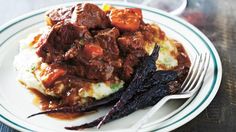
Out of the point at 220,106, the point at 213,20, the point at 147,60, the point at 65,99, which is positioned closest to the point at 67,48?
the point at 65,99

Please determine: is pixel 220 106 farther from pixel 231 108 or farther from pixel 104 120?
pixel 104 120

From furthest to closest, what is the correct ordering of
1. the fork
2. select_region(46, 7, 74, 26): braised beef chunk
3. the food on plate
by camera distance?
select_region(46, 7, 74, 26): braised beef chunk → the food on plate → the fork

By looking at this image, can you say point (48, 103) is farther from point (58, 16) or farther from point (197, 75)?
point (197, 75)

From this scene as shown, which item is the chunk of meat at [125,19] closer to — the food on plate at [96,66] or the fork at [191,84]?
the food on plate at [96,66]

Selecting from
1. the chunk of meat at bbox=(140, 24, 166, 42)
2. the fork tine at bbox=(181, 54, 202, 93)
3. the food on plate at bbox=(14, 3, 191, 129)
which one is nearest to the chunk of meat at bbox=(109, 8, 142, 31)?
the food on plate at bbox=(14, 3, 191, 129)

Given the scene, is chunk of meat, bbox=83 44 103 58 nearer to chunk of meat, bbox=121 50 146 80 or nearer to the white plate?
chunk of meat, bbox=121 50 146 80

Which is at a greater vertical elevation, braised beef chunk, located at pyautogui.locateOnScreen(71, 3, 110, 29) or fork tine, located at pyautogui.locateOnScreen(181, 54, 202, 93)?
braised beef chunk, located at pyautogui.locateOnScreen(71, 3, 110, 29)

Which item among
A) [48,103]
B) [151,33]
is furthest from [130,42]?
[48,103]

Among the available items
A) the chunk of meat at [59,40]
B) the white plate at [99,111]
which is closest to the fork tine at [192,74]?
the white plate at [99,111]
